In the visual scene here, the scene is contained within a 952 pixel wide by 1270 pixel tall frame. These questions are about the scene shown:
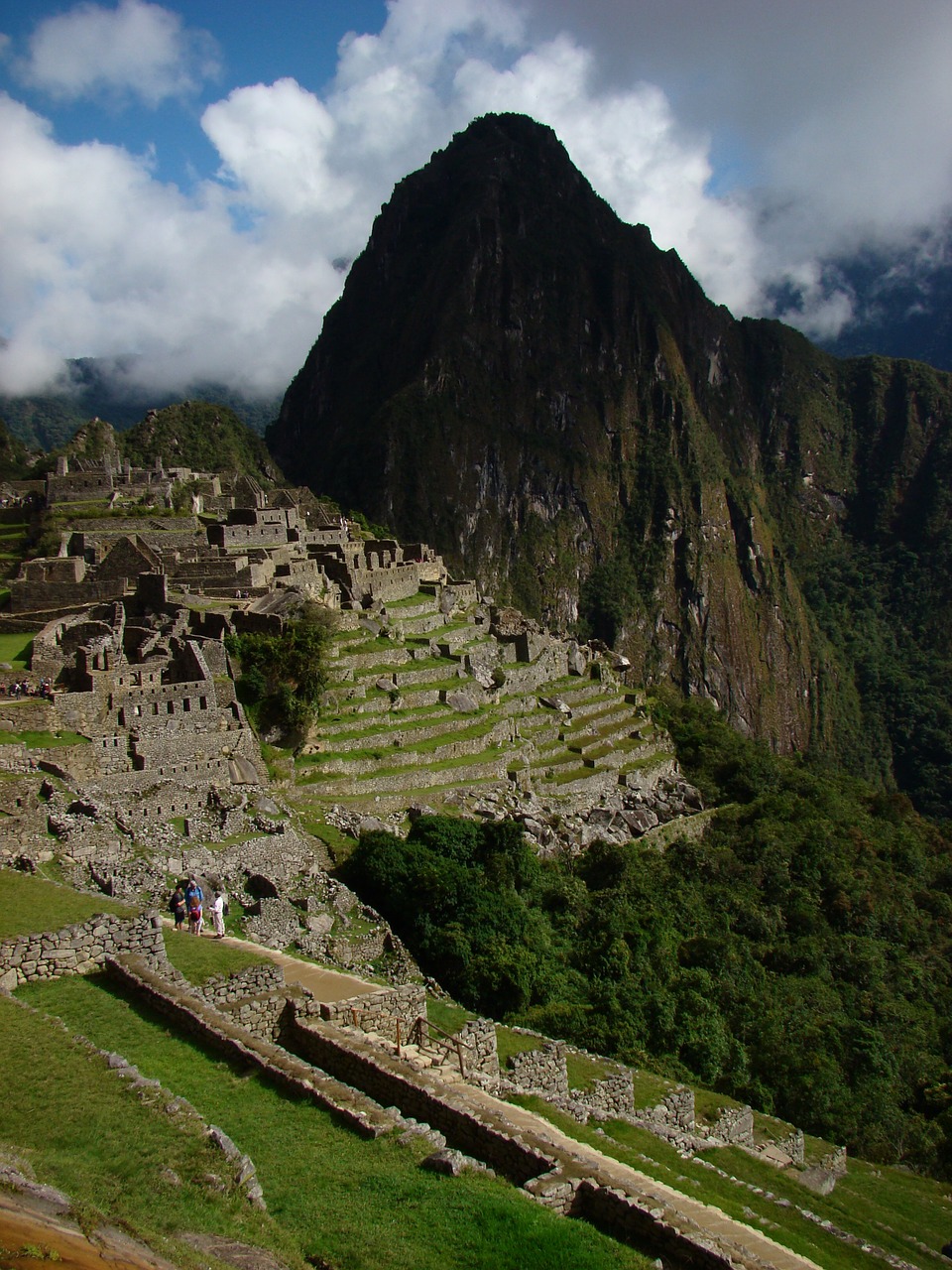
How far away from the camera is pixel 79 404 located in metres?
103

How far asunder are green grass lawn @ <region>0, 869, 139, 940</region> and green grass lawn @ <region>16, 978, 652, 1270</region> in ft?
8.87

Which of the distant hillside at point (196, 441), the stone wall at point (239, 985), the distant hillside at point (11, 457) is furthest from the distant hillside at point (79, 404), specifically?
the stone wall at point (239, 985)

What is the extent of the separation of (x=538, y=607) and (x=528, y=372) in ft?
153

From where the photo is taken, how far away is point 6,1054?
29.7 ft

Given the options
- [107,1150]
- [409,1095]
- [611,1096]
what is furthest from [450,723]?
[107,1150]

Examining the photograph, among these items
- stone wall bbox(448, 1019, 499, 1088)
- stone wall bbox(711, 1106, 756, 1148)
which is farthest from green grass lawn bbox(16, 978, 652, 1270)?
stone wall bbox(711, 1106, 756, 1148)

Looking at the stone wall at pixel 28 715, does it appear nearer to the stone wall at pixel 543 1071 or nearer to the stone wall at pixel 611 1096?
the stone wall at pixel 543 1071

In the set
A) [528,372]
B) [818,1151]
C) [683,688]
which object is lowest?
[818,1151]

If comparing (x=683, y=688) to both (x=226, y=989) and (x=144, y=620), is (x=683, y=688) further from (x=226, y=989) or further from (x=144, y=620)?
(x=226, y=989)

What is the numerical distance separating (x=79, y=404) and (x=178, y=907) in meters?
98.7

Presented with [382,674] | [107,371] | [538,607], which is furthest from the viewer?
[538,607]

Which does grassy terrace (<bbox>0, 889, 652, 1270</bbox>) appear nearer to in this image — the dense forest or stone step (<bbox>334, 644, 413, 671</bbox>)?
the dense forest

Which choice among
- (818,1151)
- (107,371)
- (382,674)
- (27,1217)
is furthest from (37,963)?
(107,371)

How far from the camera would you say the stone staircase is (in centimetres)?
3184
